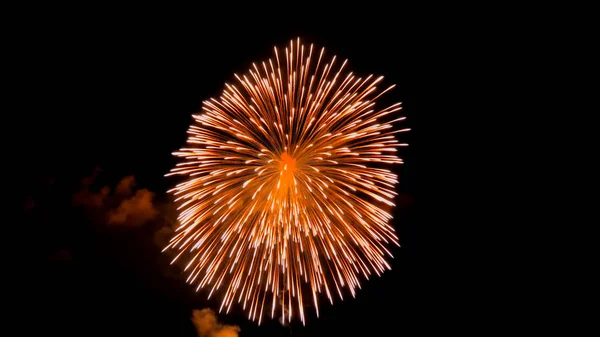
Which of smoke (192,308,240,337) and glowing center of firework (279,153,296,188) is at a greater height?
smoke (192,308,240,337)

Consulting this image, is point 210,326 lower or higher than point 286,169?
higher

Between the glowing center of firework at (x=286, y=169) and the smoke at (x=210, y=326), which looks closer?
the glowing center of firework at (x=286, y=169)

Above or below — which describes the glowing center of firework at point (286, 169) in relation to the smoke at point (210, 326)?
below

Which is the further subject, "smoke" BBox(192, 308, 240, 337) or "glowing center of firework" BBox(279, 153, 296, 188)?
"smoke" BBox(192, 308, 240, 337)

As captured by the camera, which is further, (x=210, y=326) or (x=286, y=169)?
(x=210, y=326)

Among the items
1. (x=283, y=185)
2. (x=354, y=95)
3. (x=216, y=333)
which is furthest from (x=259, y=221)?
(x=216, y=333)
